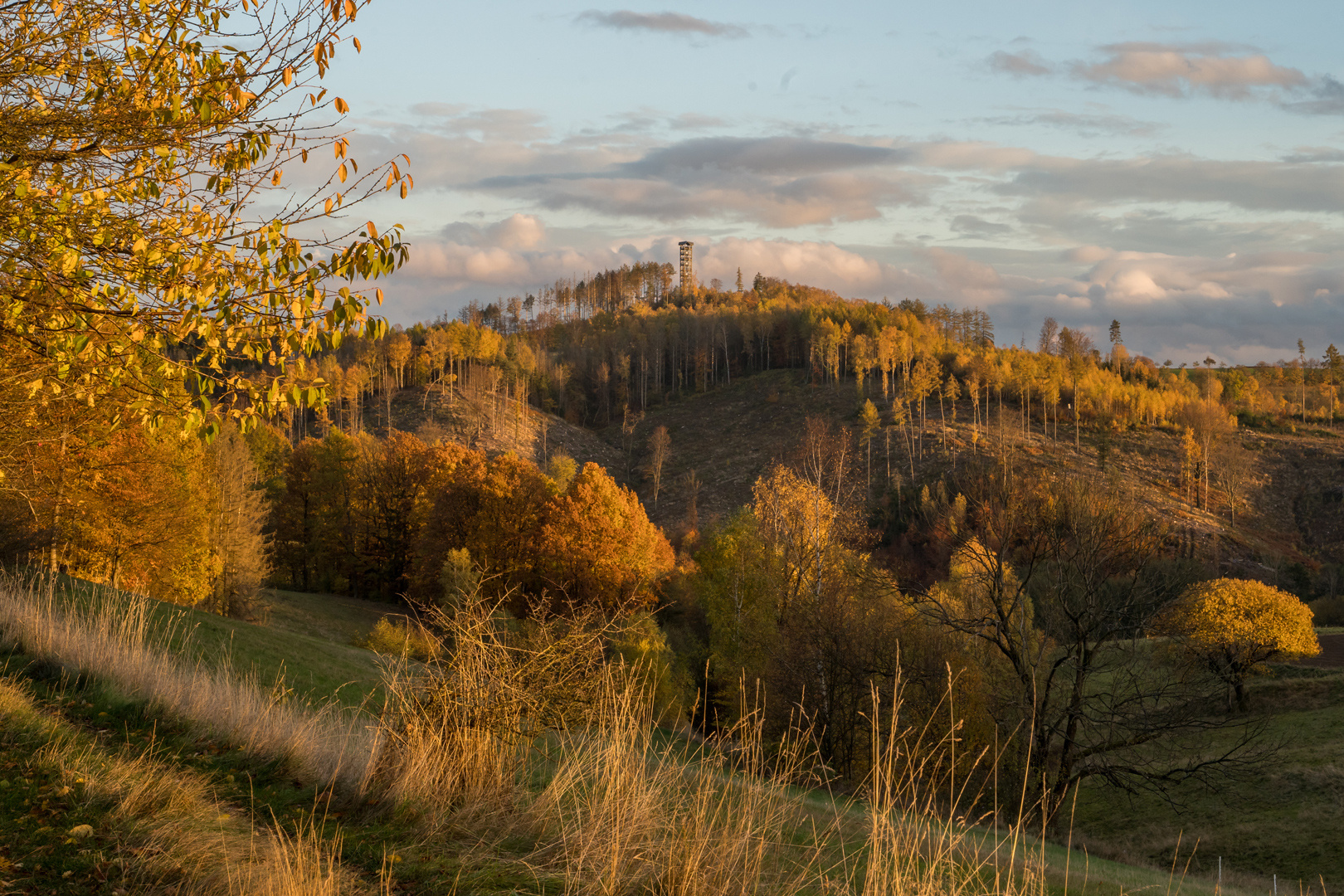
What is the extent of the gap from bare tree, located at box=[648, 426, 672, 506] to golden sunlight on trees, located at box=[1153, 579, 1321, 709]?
5846 centimetres

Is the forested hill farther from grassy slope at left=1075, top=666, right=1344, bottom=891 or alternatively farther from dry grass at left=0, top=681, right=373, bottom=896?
dry grass at left=0, top=681, right=373, bottom=896

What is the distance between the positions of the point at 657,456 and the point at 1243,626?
6253cm

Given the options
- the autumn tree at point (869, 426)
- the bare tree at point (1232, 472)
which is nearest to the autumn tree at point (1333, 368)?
the bare tree at point (1232, 472)

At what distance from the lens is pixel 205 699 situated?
757cm

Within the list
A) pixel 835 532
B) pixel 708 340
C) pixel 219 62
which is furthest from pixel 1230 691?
pixel 708 340

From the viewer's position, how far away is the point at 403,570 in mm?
52781

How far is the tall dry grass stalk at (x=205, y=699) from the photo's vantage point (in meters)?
6.39

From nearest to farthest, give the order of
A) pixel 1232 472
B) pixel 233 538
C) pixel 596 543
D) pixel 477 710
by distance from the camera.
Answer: pixel 477 710 → pixel 233 538 → pixel 596 543 → pixel 1232 472

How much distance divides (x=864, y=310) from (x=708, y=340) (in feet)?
86.5

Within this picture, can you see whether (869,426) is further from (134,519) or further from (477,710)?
(477,710)

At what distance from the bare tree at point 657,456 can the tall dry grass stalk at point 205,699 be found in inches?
3126

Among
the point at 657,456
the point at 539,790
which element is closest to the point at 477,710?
the point at 539,790

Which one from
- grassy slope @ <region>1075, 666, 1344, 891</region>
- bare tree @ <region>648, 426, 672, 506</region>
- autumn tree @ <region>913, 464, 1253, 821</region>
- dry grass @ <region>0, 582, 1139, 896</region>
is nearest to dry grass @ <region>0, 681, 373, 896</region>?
dry grass @ <region>0, 582, 1139, 896</region>

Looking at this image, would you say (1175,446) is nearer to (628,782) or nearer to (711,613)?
(711,613)
